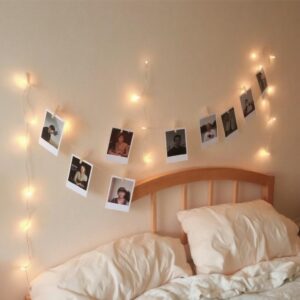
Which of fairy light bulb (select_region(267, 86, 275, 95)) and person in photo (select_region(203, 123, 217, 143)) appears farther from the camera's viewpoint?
fairy light bulb (select_region(267, 86, 275, 95))

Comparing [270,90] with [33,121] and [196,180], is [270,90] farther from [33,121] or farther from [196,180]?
[33,121]

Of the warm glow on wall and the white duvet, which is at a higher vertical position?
the warm glow on wall

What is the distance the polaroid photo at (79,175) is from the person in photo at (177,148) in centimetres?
44

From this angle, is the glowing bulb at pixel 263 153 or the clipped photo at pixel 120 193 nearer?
the clipped photo at pixel 120 193

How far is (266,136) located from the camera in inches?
81.0

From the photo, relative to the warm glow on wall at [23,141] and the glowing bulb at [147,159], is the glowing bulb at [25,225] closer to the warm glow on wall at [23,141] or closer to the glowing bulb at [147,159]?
the warm glow on wall at [23,141]

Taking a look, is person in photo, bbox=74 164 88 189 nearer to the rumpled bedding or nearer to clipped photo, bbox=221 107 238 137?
the rumpled bedding

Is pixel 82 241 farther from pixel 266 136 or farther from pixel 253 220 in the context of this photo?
pixel 266 136

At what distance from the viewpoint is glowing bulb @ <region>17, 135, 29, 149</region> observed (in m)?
1.34

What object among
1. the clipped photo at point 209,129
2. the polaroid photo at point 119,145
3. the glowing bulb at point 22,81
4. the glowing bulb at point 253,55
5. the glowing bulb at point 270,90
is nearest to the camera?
the glowing bulb at point 22,81

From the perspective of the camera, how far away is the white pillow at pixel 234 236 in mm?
1594

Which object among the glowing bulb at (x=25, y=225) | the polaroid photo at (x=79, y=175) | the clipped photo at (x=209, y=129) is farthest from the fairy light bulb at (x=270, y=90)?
the glowing bulb at (x=25, y=225)

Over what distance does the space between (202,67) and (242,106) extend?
35cm

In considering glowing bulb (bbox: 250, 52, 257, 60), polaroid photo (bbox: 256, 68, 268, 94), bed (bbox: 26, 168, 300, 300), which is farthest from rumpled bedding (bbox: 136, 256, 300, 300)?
glowing bulb (bbox: 250, 52, 257, 60)
